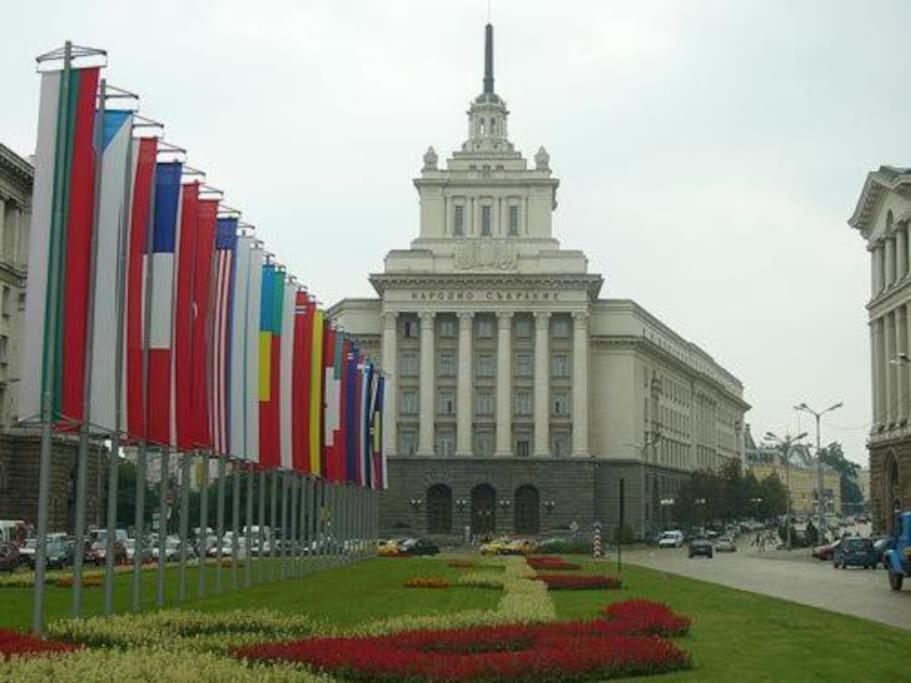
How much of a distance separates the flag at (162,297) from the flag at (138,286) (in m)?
0.74

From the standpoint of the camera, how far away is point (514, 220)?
432 ft

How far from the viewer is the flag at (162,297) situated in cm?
3044

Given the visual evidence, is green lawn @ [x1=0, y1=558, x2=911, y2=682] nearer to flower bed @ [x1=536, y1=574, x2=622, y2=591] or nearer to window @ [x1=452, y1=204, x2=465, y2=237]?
flower bed @ [x1=536, y1=574, x2=622, y2=591]

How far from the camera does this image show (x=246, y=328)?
134 feet

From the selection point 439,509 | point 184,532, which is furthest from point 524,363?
point 184,532

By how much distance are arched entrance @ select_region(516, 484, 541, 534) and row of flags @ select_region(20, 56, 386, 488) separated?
82.2m

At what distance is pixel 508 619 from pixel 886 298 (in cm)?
7614

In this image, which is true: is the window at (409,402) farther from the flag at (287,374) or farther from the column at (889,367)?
the flag at (287,374)

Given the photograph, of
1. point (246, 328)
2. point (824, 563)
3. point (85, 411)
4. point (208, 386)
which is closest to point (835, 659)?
point (85, 411)

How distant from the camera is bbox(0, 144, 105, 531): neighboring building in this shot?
78.7 meters

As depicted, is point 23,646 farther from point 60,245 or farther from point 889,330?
point 889,330

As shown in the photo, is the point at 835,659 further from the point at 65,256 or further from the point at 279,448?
the point at 279,448

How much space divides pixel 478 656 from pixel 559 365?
357 feet

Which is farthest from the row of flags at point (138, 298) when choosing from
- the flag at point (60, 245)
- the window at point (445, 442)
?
the window at point (445, 442)
